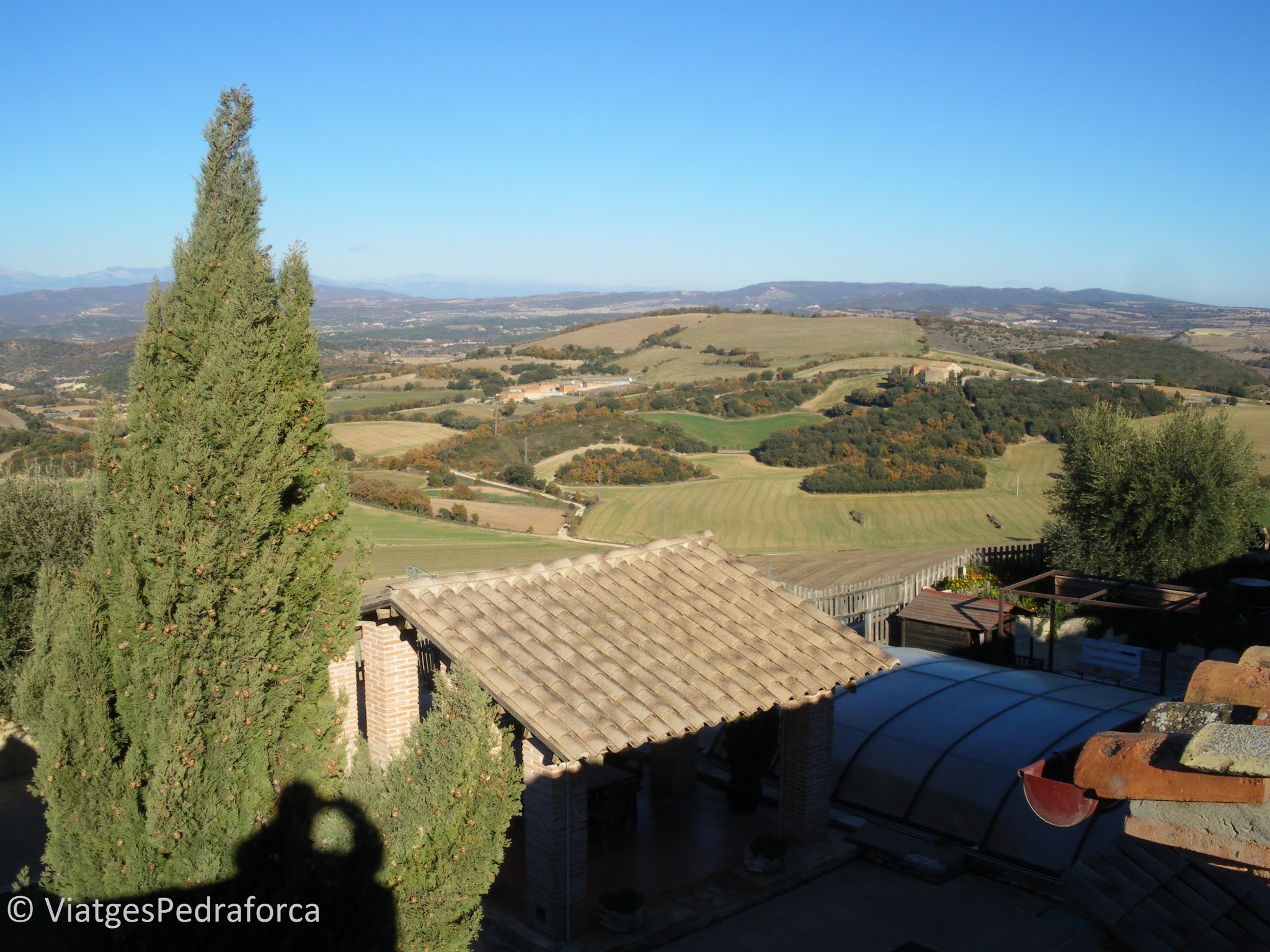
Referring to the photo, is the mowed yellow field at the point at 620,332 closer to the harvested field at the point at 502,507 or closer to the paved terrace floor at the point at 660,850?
the harvested field at the point at 502,507

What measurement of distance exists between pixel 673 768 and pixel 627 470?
40790 mm

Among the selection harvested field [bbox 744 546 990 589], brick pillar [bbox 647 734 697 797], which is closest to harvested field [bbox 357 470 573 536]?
harvested field [bbox 744 546 990 589]

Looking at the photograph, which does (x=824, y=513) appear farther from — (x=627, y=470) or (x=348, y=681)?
(x=348, y=681)

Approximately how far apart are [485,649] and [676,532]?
31.6 meters

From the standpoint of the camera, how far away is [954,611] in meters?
16.6

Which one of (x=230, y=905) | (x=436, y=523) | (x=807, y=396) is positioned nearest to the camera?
(x=230, y=905)

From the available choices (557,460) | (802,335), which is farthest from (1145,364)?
(557,460)

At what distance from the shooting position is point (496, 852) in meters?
5.51

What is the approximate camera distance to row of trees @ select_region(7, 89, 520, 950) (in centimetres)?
512

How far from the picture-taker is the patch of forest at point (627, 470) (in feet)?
166

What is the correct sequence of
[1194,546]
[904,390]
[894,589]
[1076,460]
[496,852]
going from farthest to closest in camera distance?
1. [904,390]
2. [1076,460]
3. [1194,546]
4. [894,589]
5. [496,852]

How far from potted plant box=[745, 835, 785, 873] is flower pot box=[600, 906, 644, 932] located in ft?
4.99

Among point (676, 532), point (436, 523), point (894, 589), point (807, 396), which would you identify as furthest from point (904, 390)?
point (894, 589)

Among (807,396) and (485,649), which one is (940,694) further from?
(807,396)
